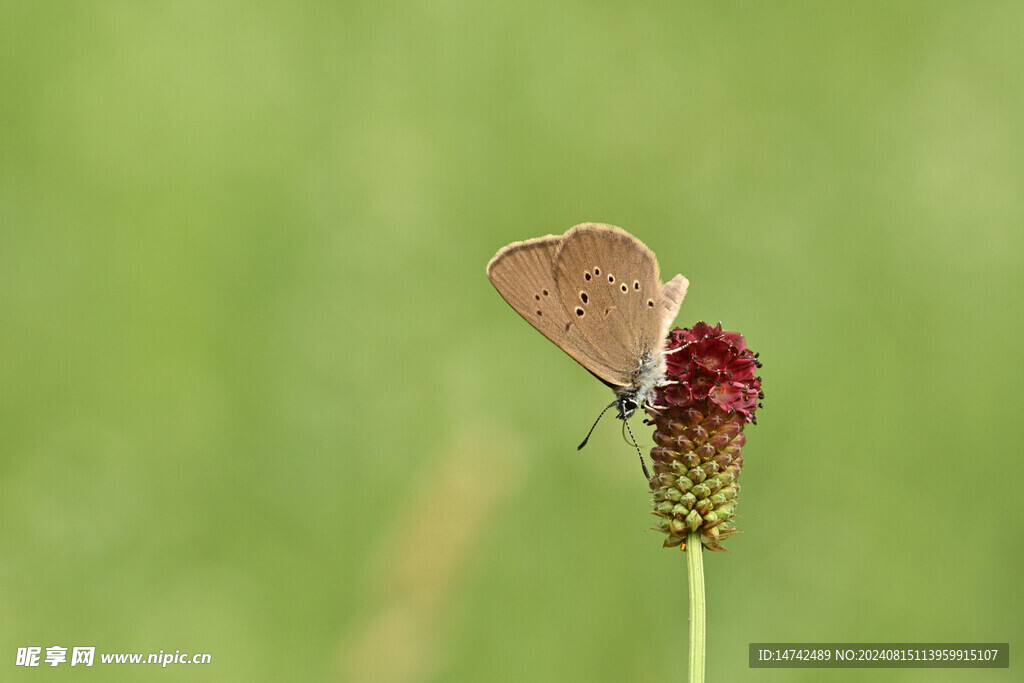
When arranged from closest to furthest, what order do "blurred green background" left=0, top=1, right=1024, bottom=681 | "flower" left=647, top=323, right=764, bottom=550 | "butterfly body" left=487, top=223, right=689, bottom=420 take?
"flower" left=647, top=323, right=764, bottom=550 < "butterfly body" left=487, top=223, right=689, bottom=420 < "blurred green background" left=0, top=1, right=1024, bottom=681

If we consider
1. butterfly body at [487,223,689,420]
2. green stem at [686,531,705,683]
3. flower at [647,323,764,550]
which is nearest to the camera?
green stem at [686,531,705,683]

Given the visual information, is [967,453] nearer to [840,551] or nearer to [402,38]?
[840,551]

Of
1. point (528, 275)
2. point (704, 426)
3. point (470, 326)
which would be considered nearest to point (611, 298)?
point (528, 275)

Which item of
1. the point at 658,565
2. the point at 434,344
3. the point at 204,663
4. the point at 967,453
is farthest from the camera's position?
the point at 434,344

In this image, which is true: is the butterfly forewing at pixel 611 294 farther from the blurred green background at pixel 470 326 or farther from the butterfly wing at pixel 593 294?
the blurred green background at pixel 470 326

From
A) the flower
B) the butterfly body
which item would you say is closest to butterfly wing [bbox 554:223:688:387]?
the butterfly body

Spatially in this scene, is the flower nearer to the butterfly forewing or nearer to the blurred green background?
the butterfly forewing

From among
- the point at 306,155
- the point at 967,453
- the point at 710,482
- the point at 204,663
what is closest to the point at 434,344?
the point at 306,155
